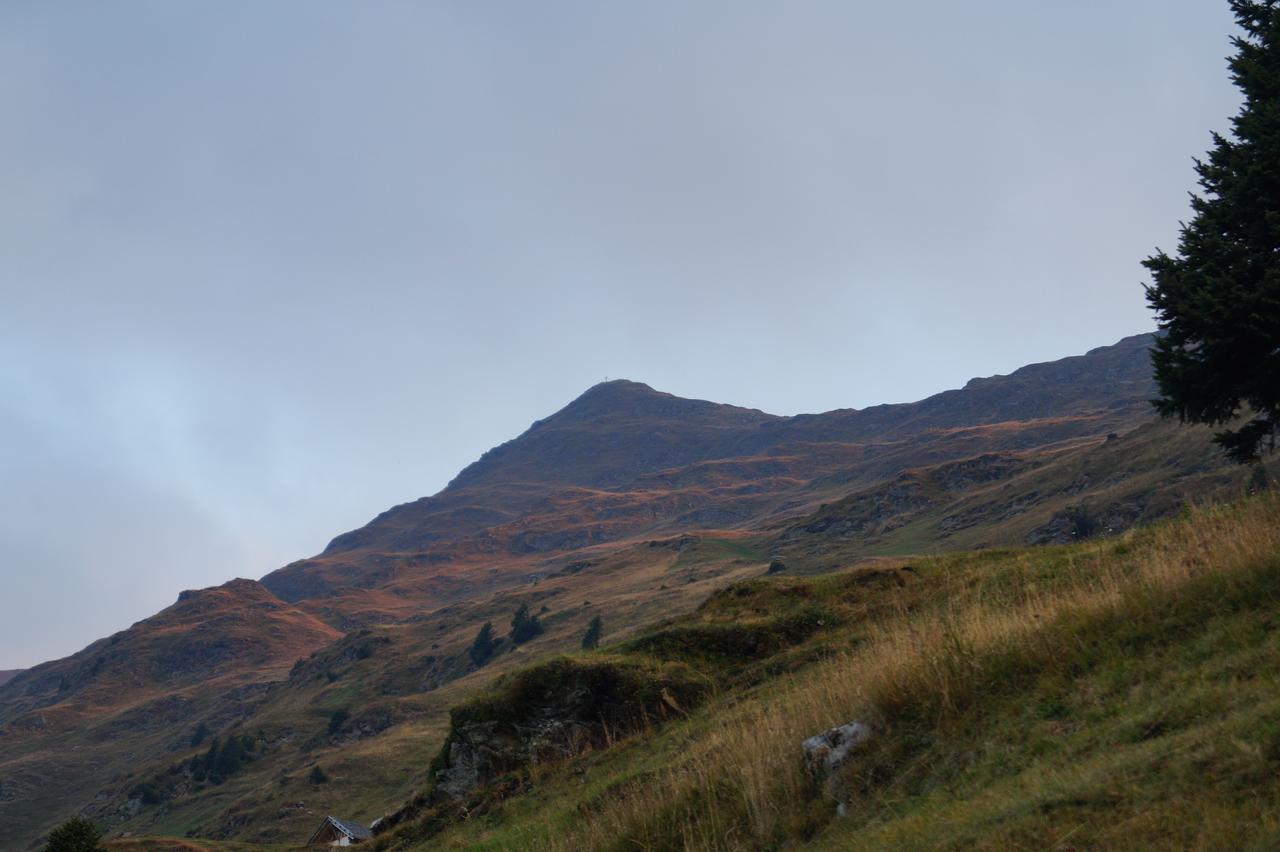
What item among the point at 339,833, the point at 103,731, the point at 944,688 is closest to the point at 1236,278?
the point at 944,688

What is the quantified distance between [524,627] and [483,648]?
22.5ft

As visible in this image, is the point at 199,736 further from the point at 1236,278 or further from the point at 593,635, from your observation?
the point at 1236,278

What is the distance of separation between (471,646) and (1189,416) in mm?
122970

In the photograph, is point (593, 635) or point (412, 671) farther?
point (412, 671)

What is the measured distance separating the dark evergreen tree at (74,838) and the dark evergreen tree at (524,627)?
293 feet

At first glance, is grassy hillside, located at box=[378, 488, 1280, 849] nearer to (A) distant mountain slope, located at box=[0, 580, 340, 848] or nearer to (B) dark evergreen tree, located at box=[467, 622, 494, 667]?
(B) dark evergreen tree, located at box=[467, 622, 494, 667]

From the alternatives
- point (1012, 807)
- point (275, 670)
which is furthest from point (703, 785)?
point (275, 670)

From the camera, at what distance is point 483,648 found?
408 feet

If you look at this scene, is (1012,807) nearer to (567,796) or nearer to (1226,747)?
(1226,747)

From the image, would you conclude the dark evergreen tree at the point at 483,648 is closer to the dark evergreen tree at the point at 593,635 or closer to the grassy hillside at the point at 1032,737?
the dark evergreen tree at the point at 593,635

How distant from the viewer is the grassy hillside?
5.83 m

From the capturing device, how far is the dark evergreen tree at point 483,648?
123000mm

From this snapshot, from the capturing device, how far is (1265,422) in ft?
71.5

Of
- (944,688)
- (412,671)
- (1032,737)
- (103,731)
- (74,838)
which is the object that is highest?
(103,731)
